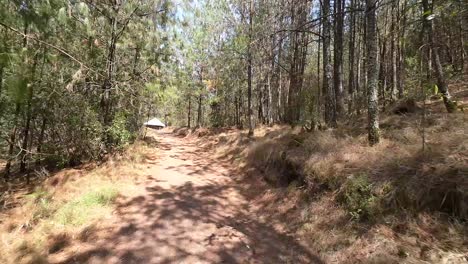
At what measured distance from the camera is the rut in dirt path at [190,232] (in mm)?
4766

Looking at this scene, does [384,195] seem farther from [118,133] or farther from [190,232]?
[118,133]

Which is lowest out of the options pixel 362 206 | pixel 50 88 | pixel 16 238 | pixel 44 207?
pixel 16 238

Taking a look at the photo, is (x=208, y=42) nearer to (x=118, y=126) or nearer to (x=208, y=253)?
(x=118, y=126)

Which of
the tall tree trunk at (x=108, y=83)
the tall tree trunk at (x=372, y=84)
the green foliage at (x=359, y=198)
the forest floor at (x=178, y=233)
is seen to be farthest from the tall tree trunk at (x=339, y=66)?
the tall tree trunk at (x=108, y=83)

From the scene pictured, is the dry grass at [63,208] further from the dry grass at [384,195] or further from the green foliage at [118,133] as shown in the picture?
the dry grass at [384,195]

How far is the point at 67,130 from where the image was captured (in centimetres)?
954

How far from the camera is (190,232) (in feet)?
18.1

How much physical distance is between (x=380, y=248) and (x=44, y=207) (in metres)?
6.72

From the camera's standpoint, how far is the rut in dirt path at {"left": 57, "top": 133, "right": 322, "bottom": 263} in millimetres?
4766

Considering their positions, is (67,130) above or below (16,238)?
above

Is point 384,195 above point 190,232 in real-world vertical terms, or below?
above

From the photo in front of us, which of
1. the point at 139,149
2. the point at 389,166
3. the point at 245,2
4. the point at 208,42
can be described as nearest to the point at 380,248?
the point at 389,166

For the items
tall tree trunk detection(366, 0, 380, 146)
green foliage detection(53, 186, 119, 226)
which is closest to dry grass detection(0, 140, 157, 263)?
green foliage detection(53, 186, 119, 226)

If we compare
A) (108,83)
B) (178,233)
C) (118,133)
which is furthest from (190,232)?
(108,83)
